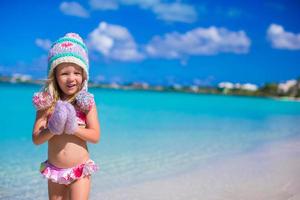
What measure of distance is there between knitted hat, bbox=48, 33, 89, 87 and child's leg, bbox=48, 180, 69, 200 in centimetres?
72

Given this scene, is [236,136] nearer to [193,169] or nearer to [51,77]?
[193,169]

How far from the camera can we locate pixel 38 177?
19.9ft

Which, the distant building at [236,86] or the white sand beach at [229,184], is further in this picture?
the distant building at [236,86]

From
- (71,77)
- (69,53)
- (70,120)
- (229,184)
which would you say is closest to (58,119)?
(70,120)

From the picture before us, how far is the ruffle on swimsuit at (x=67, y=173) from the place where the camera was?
300 cm

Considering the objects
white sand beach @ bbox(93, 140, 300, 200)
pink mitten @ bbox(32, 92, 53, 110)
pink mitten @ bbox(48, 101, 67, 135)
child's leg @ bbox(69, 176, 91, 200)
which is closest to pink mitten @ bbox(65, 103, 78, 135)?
pink mitten @ bbox(48, 101, 67, 135)

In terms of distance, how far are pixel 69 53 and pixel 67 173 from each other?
74 cm

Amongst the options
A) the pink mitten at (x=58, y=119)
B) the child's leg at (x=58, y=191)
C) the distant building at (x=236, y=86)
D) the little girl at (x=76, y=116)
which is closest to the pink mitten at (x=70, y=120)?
the pink mitten at (x=58, y=119)

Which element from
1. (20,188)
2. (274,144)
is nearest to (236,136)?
(274,144)

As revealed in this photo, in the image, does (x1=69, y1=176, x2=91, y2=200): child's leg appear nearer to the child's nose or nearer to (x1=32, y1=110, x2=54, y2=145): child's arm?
(x1=32, y1=110, x2=54, y2=145): child's arm

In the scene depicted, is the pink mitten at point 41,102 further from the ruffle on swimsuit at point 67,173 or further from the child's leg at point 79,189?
the child's leg at point 79,189

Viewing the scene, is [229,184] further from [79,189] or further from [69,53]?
[69,53]

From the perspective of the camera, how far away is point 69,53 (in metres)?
2.99

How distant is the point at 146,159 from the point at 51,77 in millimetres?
4863
